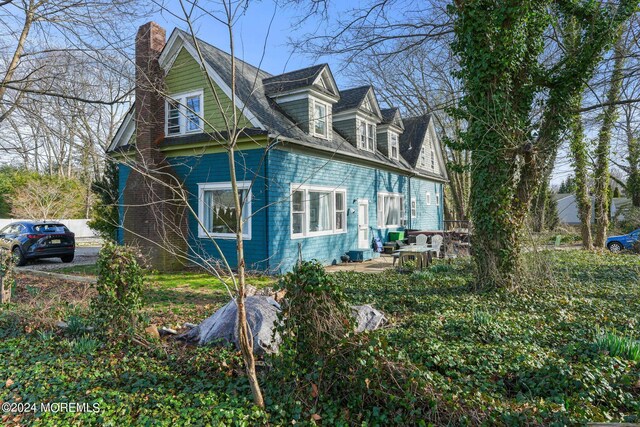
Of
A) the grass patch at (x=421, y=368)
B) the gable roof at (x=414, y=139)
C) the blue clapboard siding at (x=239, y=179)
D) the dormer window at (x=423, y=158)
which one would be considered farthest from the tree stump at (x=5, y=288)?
the dormer window at (x=423, y=158)

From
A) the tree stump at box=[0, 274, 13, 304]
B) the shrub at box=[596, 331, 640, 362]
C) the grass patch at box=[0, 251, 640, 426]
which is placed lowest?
the grass patch at box=[0, 251, 640, 426]

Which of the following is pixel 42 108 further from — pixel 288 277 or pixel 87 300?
pixel 288 277

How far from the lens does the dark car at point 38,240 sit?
1321 centimetres

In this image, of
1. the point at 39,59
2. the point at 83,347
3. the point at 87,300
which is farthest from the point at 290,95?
the point at 83,347

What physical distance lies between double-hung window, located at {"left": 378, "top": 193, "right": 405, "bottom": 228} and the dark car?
13.0 metres

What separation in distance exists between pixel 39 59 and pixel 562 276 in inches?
519

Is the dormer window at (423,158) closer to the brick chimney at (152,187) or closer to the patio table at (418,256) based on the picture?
the patio table at (418,256)

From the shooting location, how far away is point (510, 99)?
25.0 ft

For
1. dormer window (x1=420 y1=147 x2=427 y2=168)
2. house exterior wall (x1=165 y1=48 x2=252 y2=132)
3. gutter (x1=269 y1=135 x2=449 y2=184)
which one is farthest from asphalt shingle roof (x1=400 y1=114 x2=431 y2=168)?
house exterior wall (x1=165 y1=48 x2=252 y2=132)

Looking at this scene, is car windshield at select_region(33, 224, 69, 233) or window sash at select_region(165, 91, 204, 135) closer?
window sash at select_region(165, 91, 204, 135)

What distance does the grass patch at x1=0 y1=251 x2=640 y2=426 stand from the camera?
299cm

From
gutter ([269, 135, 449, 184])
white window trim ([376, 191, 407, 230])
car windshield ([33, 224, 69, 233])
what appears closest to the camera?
gutter ([269, 135, 449, 184])

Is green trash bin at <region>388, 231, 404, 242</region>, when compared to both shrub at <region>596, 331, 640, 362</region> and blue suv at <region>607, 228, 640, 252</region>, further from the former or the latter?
shrub at <region>596, 331, 640, 362</region>

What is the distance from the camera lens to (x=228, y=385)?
139 inches
